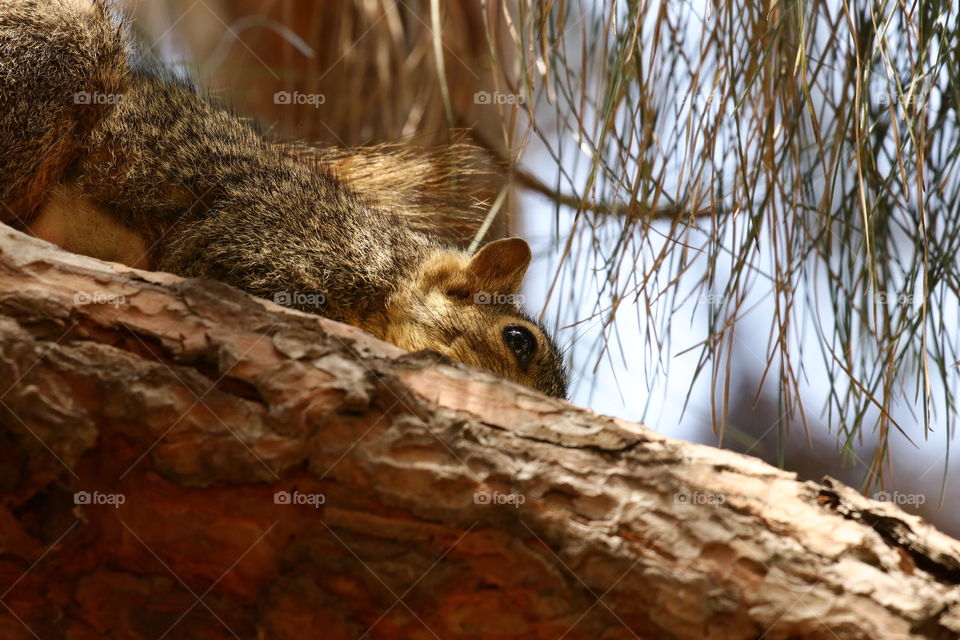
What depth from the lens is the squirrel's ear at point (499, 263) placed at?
93.9 inches

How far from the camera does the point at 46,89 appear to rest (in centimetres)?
204

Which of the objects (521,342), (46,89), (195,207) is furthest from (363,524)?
(46,89)

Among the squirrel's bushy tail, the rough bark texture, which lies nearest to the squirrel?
the squirrel's bushy tail

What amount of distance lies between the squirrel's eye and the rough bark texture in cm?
95

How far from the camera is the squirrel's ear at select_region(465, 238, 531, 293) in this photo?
2385 millimetres

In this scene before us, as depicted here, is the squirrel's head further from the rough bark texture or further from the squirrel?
the rough bark texture

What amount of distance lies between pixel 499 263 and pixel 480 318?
7.0 inches

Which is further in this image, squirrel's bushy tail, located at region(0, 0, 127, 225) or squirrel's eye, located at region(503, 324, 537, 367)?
squirrel's eye, located at region(503, 324, 537, 367)

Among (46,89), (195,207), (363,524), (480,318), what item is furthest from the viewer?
(480,318)

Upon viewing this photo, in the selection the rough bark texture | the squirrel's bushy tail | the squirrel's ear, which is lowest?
the rough bark texture

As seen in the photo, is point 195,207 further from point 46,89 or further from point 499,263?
point 499,263

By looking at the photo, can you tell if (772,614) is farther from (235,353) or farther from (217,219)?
(217,219)

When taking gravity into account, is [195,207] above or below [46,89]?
below

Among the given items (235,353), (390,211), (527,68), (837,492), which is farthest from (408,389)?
(390,211)
